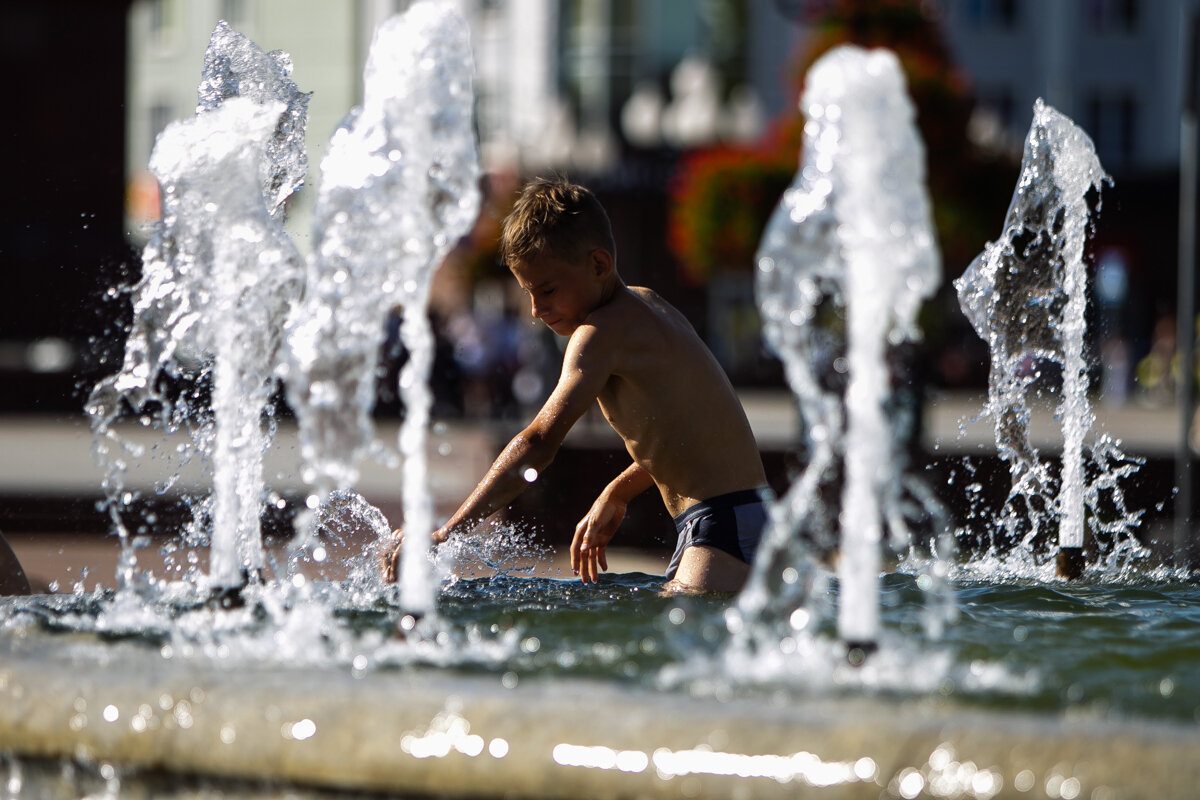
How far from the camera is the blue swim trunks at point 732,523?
3840 mm

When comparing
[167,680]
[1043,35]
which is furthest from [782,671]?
[1043,35]

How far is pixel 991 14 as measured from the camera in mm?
32844

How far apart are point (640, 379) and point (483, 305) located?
94.0 feet

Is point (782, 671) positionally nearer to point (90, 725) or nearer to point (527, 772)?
point (527, 772)

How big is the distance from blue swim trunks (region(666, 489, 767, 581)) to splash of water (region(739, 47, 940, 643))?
974 millimetres

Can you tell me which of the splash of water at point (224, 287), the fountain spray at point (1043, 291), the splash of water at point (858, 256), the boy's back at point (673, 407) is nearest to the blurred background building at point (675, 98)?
the fountain spray at point (1043, 291)

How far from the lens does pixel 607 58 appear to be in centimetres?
3219

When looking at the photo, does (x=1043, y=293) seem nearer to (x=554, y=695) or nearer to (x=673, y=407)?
(x=673, y=407)

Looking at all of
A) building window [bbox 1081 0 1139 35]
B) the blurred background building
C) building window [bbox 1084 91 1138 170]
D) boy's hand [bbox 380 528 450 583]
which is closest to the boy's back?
boy's hand [bbox 380 528 450 583]

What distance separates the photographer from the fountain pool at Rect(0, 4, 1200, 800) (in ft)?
6.86

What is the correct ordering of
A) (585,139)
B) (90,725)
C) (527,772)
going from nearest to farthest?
(527,772), (90,725), (585,139)

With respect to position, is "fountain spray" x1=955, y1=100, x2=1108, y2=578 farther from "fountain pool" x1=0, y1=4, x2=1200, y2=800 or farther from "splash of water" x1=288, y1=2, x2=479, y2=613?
"splash of water" x1=288, y1=2, x2=479, y2=613

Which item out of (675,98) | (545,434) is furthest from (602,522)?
(675,98)

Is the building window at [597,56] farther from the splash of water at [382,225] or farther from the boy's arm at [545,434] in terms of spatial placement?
the splash of water at [382,225]
